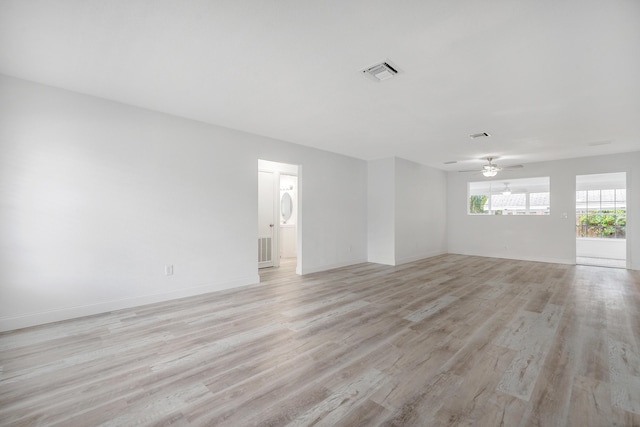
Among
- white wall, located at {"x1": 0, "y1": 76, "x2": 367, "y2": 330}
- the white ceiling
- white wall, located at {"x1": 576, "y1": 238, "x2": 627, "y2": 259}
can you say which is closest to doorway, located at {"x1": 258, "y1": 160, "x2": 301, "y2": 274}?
white wall, located at {"x1": 0, "y1": 76, "x2": 367, "y2": 330}

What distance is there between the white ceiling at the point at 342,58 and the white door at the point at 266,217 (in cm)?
225

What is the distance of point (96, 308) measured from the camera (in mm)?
3299

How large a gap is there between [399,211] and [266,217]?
324 cm

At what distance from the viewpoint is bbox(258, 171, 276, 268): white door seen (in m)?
6.32

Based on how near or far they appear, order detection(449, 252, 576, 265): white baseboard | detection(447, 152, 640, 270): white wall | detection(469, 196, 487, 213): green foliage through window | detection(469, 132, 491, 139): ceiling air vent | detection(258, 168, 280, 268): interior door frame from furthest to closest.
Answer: detection(469, 196, 487, 213): green foliage through window < detection(449, 252, 576, 265): white baseboard < detection(258, 168, 280, 268): interior door frame < detection(447, 152, 640, 270): white wall < detection(469, 132, 491, 139): ceiling air vent

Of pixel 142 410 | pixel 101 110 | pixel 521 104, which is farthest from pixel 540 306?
pixel 101 110

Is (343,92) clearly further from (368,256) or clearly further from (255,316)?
(368,256)

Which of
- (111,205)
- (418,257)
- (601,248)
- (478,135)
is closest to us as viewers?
(111,205)

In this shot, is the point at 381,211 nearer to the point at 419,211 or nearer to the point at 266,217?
the point at 419,211

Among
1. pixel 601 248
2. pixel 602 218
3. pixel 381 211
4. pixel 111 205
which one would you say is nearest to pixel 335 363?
pixel 111 205

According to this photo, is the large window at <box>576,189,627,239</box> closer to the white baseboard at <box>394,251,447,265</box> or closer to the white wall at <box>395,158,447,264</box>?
the white wall at <box>395,158,447,264</box>

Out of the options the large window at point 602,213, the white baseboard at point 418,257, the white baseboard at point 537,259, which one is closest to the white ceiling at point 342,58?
the white baseboard at point 418,257

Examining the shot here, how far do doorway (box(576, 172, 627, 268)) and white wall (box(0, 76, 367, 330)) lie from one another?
30.6 feet

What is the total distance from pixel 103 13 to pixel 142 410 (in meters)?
2.69
